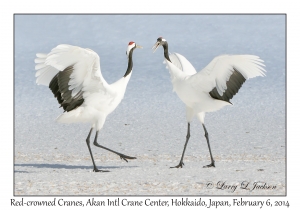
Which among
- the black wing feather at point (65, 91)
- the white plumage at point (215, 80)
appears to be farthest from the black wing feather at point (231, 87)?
the black wing feather at point (65, 91)

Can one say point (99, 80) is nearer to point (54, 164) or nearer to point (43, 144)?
point (54, 164)

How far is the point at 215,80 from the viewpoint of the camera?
11.2 metres

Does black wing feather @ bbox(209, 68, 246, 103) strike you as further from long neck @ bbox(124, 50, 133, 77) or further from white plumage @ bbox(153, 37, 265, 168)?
long neck @ bbox(124, 50, 133, 77)

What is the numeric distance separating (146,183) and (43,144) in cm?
404

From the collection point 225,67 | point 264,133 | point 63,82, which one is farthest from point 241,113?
point 63,82

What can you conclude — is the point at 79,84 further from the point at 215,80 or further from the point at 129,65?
the point at 215,80

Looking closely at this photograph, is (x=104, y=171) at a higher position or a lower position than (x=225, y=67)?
lower

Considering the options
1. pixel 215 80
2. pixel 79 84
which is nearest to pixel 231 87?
pixel 215 80

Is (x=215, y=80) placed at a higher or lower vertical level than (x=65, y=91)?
higher

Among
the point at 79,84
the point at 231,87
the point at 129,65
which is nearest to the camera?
the point at 79,84

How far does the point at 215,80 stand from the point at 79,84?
7.11ft

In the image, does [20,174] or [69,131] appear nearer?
[20,174]

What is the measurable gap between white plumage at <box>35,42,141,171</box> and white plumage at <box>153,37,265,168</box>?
0.94 metres

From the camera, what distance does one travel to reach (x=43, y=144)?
13.7 meters
